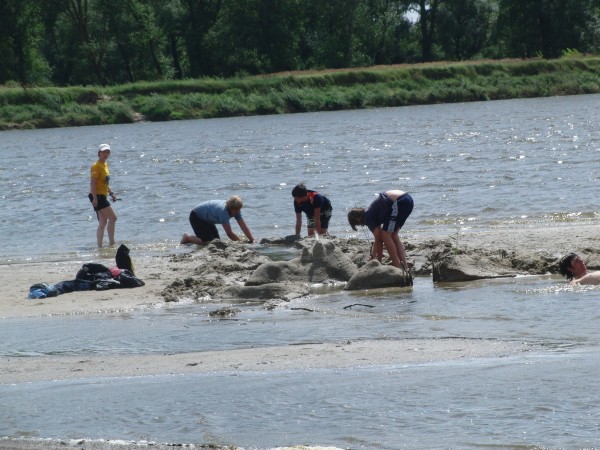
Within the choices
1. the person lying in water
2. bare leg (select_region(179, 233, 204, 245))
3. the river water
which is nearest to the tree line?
the river water

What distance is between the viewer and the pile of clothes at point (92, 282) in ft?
39.3

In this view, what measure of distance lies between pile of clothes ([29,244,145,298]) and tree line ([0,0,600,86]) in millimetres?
61021

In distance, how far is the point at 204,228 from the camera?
15.8 meters

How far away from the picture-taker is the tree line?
241ft

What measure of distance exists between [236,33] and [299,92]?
12.6 meters

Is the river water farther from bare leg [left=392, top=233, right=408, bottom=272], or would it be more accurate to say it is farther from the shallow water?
bare leg [left=392, top=233, right=408, bottom=272]

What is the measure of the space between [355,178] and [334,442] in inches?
788

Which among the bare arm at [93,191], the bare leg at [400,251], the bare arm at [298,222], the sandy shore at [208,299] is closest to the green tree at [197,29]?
the bare arm at [93,191]

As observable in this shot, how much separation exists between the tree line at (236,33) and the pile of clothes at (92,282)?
200 feet

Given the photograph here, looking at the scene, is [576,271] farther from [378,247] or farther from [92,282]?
[92,282]

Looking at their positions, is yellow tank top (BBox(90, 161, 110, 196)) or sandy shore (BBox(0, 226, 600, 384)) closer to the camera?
sandy shore (BBox(0, 226, 600, 384))

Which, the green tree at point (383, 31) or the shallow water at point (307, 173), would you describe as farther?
the green tree at point (383, 31)

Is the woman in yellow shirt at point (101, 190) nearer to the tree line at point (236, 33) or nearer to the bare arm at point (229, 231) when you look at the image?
the bare arm at point (229, 231)

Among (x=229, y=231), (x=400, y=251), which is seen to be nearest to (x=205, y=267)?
(x=229, y=231)
